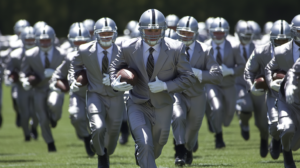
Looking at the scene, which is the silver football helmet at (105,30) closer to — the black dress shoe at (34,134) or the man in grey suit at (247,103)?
the man in grey suit at (247,103)

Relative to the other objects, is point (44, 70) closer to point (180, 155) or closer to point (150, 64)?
point (180, 155)

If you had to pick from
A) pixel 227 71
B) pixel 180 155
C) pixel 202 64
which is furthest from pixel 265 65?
pixel 227 71

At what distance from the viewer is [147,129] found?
6.74 meters

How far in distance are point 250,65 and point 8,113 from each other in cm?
1271

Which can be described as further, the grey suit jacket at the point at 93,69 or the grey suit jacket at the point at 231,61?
the grey suit jacket at the point at 231,61

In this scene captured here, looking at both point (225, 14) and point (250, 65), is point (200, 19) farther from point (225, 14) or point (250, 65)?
point (250, 65)

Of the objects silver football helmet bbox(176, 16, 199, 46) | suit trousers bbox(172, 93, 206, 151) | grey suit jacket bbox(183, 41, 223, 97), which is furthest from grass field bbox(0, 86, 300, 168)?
silver football helmet bbox(176, 16, 199, 46)

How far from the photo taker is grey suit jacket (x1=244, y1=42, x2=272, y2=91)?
→ 891 centimetres

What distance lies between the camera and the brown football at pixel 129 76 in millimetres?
6762

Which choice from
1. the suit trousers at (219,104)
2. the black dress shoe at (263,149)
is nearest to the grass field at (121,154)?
the black dress shoe at (263,149)

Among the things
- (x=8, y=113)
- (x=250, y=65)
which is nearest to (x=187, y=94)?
(x=250, y=65)

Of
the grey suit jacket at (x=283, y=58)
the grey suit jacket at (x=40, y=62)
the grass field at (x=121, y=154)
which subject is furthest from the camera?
the grey suit jacket at (x=40, y=62)

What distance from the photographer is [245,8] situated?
3038cm

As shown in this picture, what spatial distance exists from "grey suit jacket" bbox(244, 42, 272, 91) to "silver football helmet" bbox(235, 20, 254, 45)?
11.4ft
